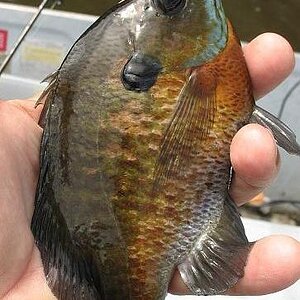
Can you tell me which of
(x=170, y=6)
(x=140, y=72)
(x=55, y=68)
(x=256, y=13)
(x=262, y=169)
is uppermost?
(x=170, y=6)

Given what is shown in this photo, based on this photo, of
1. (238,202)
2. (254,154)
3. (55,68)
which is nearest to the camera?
(254,154)

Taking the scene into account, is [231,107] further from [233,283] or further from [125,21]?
[233,283]

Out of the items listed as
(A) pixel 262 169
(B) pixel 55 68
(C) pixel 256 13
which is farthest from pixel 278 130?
(C) pixel 256 13

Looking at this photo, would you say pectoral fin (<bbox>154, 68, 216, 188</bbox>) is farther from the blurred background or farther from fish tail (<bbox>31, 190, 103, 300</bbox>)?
the blurred background

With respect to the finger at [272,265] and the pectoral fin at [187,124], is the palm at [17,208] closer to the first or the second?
the pectoral fin at [187,124]

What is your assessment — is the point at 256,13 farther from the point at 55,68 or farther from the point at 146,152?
the point at 146,152

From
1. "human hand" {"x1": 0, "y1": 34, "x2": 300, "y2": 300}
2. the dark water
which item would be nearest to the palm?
"human hand" {"x1": 0, "y1": 34, "x2": 300, "y2": 300}
